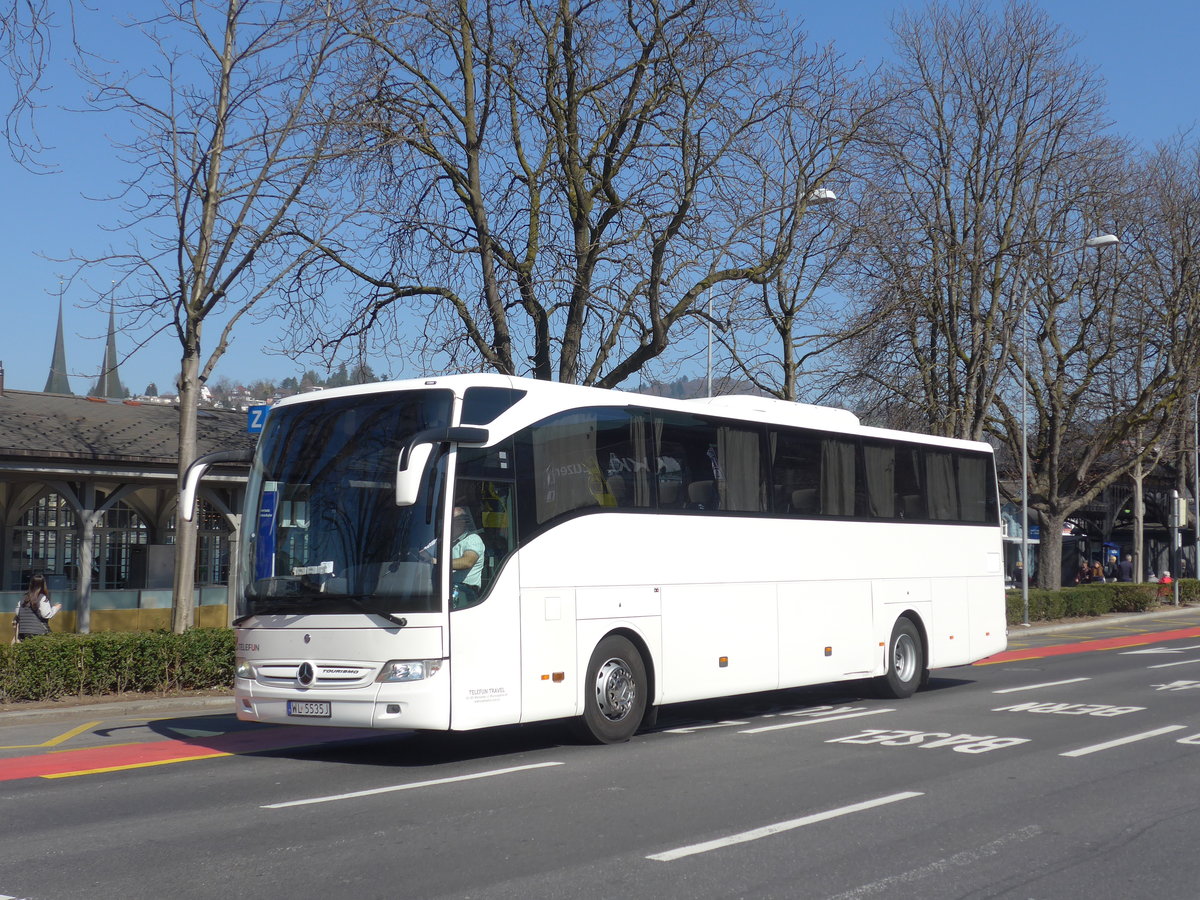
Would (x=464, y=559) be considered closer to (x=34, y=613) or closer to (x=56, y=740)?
(x=56, y=740)

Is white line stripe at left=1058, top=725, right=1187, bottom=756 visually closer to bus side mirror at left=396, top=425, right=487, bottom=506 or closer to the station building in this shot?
bus side mirror at left=396, top=425, right=487, bottom=506

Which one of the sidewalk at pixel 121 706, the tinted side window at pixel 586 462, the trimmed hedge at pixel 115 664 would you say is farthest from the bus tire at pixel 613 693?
the trimmed hedge at pixel 115 664

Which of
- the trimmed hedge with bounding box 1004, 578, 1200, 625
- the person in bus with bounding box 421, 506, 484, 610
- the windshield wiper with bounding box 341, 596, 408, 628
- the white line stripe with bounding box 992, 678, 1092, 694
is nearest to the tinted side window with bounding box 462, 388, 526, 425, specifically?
the person in bus with bounding box 421, 506, 484, 610

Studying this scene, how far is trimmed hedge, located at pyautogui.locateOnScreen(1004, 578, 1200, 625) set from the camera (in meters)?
34.5

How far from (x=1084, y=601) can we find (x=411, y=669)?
31492mm

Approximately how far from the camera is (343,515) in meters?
10.7

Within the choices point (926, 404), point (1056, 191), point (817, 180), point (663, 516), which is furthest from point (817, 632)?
point (1056, 191)

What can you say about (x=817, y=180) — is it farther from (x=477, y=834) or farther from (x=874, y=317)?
(x=477, y=834)

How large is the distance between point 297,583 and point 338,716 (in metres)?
1.18

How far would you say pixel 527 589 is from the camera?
→ 36.3ft

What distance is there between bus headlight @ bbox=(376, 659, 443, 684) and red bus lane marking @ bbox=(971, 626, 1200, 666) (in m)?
14.9

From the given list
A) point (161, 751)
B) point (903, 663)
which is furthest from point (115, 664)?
point (903, 663)

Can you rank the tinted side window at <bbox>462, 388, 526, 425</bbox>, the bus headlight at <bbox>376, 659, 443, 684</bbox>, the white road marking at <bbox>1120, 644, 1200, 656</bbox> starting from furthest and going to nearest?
the white road marking at <bbox>1120, 644, 1200, 656</bbox>, the tinted side window at <bbox>462, 388, 526, 425</bbox>, the bus headlight at <bbox>376, 659, 443, 684</bbox>

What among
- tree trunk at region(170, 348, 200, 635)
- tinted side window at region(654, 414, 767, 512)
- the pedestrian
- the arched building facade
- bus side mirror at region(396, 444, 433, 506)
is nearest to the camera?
bus side mirror at region(396, 444, 433, 506)
